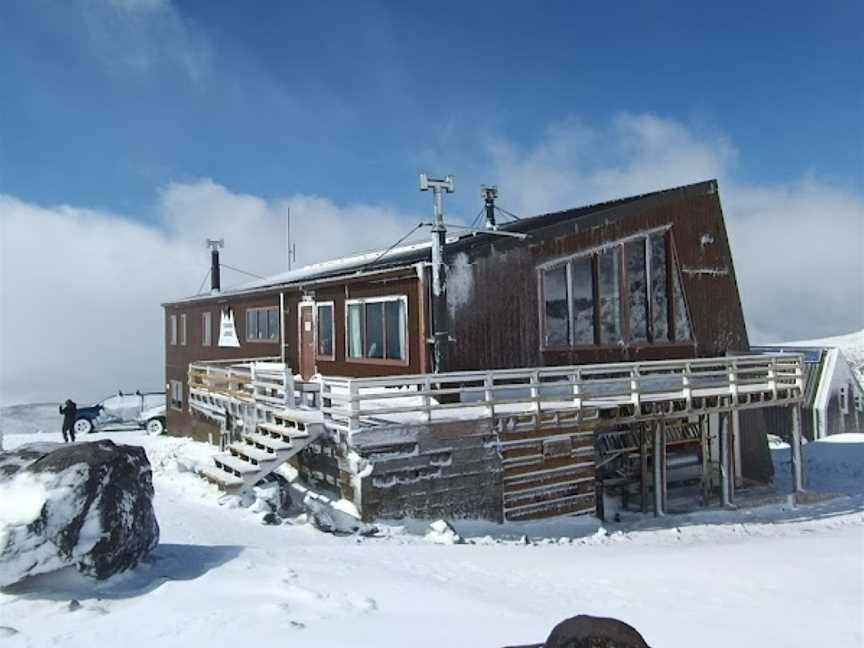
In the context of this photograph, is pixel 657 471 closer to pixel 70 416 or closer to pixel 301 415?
pixel 301 415

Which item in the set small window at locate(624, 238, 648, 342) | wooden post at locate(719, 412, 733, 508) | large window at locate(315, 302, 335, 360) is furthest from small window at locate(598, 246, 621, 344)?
large window at locate(315, 302, 335, 360)

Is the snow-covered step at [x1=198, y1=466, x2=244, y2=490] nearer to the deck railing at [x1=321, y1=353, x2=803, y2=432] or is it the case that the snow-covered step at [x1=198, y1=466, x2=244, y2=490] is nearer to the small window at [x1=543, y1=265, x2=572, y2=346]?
the deck railing at [x1=321, y1=353, x2=803, y2=432]

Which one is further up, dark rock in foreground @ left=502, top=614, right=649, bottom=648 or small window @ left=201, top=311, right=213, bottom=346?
small window @ left=201, top=311, right=213, bottom=346

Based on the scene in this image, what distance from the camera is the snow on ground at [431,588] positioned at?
650 centimetres

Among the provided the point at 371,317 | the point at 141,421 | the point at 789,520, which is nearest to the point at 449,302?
the point at 371,317

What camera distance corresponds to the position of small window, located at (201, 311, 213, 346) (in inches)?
1066

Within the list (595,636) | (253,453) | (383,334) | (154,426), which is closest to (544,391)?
(383,334)

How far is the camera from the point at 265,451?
13305 mm

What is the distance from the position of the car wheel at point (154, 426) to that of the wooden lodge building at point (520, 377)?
6986 millimetres

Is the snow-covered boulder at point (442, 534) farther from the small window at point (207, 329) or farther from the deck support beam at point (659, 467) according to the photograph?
the small window at point (207, 329)

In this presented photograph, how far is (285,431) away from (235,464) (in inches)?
42.6

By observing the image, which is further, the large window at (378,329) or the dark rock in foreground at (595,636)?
the large window at (378,329)

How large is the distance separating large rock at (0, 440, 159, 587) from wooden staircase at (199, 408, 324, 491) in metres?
4.27

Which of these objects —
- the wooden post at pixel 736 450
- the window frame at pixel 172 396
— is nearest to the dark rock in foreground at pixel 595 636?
the wooden post at pixel 736 450
